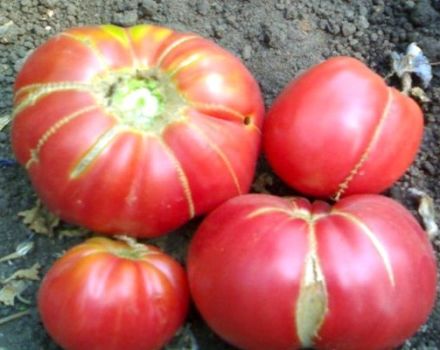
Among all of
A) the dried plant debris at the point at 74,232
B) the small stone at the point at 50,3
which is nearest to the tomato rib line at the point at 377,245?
the dried plant debris at the point at 74,232

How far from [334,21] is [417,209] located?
1.64 ft

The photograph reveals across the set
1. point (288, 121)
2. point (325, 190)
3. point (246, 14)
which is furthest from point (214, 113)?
point (246, 14)

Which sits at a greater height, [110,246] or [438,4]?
[438,4]

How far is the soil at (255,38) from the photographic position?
1.88m

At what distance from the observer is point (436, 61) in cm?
196

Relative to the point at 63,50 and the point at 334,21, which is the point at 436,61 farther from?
the point at 63,50

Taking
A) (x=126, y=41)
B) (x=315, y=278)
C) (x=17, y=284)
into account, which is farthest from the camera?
(x=17, y=284)

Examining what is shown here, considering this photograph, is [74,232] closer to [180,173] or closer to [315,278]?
[180,173]

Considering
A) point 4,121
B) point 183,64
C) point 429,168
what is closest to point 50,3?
point 4,121

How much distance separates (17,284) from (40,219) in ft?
0.48

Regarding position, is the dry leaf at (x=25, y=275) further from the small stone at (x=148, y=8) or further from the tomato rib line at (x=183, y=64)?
the small stone at (x=148, y=8)

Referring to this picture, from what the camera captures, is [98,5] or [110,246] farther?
[98,5]

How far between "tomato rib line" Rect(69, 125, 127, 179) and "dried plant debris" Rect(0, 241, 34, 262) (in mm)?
327

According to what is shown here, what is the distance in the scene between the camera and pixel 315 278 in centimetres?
153
